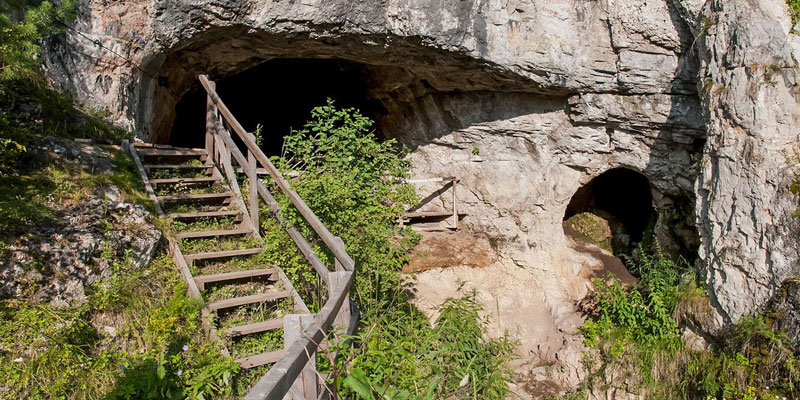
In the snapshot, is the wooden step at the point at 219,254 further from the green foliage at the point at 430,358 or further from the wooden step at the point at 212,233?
the green foliage at the point at 430,358

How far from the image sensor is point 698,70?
25.2 feet

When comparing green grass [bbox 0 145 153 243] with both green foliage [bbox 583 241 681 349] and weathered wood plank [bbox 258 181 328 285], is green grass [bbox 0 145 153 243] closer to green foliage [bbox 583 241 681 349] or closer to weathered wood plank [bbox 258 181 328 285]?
weathered wood plank [bbox 258 181 328 285]

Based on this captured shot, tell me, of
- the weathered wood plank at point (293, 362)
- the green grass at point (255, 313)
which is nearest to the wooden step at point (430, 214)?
the green grass at point (255, 313)

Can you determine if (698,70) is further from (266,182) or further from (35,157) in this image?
(35,157)

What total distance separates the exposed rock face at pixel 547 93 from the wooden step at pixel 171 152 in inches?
32.4

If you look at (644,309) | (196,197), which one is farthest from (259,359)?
(644,309)

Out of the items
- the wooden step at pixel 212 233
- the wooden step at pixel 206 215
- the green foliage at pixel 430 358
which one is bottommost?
the green foliage at pixel 430 358

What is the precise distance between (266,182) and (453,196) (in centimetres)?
512

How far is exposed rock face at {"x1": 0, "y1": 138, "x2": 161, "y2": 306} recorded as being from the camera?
3863 millimetres

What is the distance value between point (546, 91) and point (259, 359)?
697cm

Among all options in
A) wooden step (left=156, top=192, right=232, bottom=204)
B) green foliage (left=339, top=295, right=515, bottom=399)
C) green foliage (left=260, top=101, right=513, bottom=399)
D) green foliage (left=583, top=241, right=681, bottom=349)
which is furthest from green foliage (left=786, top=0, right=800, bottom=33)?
wooden step (left=156, top=192, right=232, bottom=204)

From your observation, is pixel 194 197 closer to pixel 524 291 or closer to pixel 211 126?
pixel 211 126

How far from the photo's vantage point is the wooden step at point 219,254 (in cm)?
472

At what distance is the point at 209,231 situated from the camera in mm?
5266
